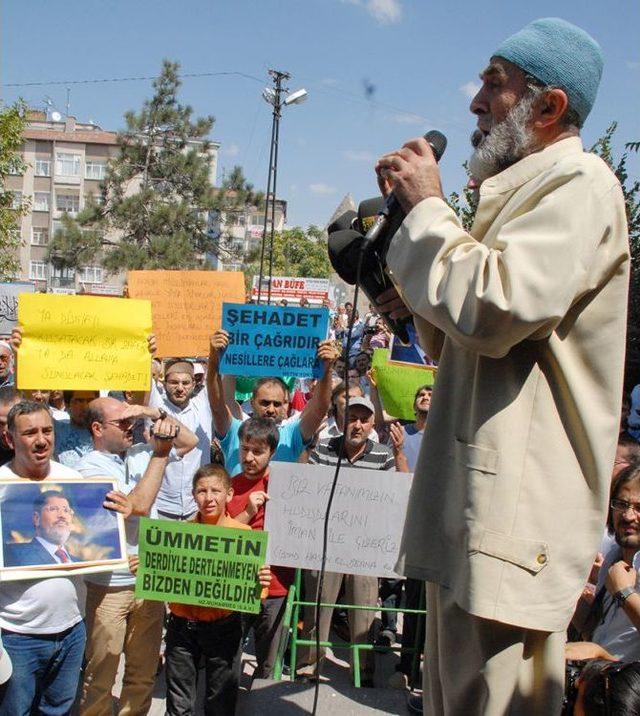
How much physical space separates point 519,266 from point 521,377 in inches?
8.3

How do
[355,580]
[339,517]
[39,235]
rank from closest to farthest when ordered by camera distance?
[339,517] < [355,580] < [39,235]

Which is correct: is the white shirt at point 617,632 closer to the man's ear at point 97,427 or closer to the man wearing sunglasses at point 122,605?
the man wearing sunglasses at point 122,605

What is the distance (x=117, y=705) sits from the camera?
4.68 meters

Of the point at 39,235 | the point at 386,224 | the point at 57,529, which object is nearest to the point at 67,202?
the point at 39,235

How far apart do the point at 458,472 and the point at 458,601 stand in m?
0.22

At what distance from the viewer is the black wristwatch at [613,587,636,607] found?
3.13 m

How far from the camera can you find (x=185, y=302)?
6.36 meters

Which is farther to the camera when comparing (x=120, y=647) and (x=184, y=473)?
(x=184, y=473)

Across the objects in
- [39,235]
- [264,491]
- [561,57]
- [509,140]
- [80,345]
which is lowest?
[264,491]

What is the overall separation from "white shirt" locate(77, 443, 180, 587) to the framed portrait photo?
20cm

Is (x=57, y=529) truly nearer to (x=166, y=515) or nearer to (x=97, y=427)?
(x=97, y=427)

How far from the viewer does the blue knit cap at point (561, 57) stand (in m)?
1.48

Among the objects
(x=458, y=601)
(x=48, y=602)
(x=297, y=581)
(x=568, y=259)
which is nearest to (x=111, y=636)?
(x=48, y=602)

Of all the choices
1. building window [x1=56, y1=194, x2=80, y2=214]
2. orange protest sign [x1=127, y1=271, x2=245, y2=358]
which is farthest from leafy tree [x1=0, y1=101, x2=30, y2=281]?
building window [x1=56, y1=194, x2=80, y2=214]
